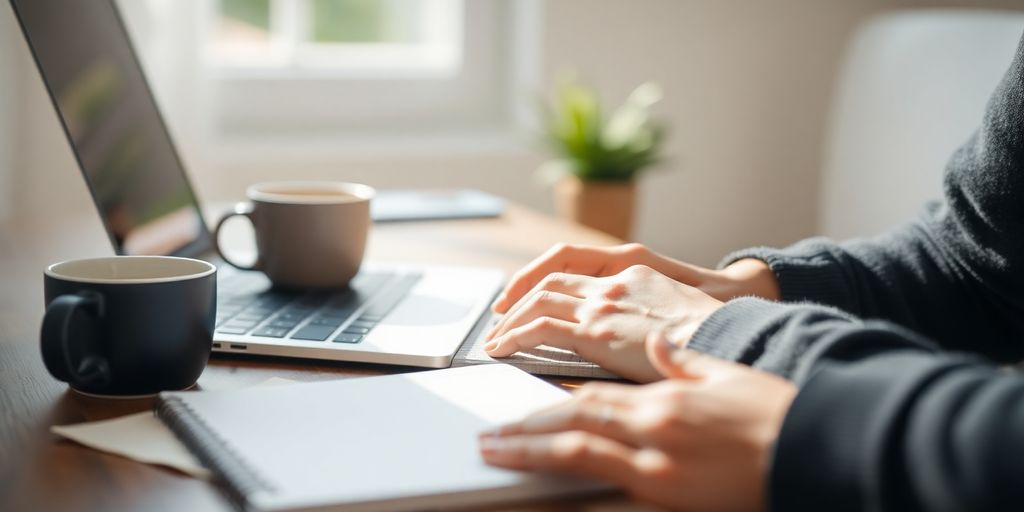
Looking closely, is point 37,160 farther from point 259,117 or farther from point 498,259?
point 498,259

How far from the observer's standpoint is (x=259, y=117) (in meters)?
2.32

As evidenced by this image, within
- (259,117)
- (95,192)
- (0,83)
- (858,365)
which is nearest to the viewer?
(858,365)

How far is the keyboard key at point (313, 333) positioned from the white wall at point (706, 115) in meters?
1.53

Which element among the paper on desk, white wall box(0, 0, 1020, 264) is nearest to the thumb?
the paper on desk

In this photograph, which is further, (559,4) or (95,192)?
(559,4)

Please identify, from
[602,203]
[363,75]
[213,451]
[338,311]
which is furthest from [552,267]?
[363,75]

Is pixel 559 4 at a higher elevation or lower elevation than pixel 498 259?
higher

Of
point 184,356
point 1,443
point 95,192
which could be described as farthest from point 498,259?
point 1,443

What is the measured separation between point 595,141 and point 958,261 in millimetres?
1323

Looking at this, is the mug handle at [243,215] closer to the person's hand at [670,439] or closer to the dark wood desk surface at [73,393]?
the dark wood desk surface at [73,393]

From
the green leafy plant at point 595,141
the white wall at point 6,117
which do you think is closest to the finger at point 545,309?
Result: the white wall at point 6,117

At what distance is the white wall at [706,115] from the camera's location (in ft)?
7.75

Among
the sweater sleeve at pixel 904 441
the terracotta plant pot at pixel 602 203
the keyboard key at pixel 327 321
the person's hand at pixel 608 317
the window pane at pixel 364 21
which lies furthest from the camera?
the window pane at pixel 364 21

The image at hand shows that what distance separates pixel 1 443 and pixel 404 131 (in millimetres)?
1968
